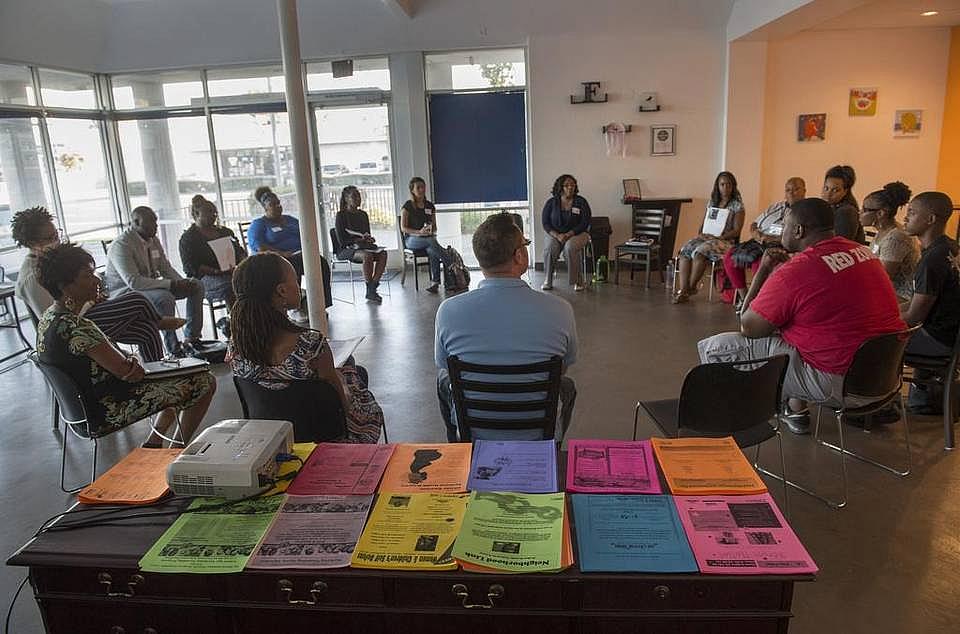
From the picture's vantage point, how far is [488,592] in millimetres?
1444

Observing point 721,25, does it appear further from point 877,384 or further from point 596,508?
point 596,508

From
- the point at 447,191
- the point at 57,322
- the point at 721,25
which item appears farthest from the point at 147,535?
the point at 721,25

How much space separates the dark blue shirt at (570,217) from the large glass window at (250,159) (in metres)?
3.34

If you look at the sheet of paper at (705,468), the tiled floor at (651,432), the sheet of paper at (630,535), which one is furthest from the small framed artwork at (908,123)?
the sheet of paper at (630,535)

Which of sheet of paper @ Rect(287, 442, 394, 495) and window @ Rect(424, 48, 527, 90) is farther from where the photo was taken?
window @ Rect(424, 48, 527, 90)

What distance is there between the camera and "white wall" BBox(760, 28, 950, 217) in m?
7.80

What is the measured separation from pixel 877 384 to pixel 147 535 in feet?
9.39

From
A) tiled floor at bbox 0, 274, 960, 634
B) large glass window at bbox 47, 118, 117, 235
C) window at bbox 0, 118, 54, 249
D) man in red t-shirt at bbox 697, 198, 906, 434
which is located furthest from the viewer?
large glass window at bbox 47, 118, 117, 235

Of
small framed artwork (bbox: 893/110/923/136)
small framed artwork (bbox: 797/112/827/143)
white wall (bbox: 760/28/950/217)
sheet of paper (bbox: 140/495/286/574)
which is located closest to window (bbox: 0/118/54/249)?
sheet of paper (bbox: 140/495/286/574)

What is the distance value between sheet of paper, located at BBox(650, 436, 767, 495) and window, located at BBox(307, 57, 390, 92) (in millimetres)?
7485

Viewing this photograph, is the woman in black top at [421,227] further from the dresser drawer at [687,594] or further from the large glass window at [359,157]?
the dresser drawer at [687,594]

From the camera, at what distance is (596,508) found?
63.4 inches

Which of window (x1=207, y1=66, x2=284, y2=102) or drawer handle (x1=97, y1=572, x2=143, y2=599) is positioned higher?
window (x1=207, y1=66, x2=284, y2=102)

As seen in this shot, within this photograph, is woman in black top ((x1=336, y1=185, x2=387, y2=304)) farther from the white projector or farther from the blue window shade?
the white projector
